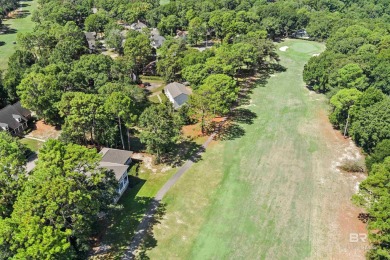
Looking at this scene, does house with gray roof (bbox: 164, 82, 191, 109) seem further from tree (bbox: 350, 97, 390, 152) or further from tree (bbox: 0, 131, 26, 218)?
tree (bbox: 0, 131, 26, 218)

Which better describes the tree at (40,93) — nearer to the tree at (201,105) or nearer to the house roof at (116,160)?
the house roof at (116,160)

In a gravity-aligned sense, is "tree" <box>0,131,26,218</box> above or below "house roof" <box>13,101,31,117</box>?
above

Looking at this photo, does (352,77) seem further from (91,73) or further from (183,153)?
(91,73)

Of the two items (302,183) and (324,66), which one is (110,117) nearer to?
(302,183)

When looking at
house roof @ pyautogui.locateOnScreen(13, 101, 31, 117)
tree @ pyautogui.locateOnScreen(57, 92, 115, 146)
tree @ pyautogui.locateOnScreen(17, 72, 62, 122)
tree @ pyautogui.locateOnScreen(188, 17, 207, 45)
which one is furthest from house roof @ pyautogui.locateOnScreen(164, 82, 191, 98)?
tree @ pyautogui.locateOnScreen(188, 17, 207, 45)

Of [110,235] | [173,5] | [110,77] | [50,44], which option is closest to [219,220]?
[110,235]

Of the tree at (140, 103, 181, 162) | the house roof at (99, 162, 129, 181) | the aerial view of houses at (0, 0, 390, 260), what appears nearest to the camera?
the aerial view of houses at (0, 0, 390, 260)

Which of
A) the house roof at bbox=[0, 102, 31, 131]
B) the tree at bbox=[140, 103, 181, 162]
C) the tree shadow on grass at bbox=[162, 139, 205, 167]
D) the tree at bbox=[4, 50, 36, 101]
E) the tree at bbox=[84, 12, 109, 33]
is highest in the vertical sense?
the tree at bbox=[84, 12, 109, 33]
